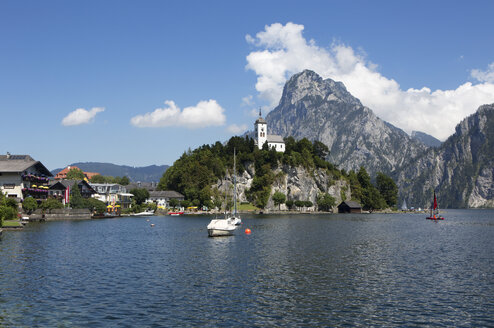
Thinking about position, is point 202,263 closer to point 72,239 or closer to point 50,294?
point 50,294

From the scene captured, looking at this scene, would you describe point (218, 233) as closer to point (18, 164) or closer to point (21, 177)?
point (21, 177)

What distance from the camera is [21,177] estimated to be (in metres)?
129

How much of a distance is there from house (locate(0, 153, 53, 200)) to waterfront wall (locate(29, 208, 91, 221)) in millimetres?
8122

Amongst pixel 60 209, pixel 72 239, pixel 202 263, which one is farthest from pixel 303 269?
pixel 60 209

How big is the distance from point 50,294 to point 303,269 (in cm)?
2550

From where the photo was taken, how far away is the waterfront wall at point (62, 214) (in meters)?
127

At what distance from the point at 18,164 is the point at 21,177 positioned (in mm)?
5720

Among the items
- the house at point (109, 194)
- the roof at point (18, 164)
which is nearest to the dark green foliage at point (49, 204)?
the roof at point (18, 164)

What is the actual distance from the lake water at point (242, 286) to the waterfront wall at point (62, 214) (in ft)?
214

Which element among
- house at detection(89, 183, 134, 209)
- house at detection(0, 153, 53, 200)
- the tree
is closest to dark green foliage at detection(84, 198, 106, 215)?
house at detection(0, 153, 53, 200)

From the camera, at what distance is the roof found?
423 feet

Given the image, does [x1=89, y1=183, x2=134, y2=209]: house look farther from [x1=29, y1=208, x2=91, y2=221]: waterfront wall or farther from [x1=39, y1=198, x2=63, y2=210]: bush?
[x1=39, y1=198, x2=63, y2=210]: bush

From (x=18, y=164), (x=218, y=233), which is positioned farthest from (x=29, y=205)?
(x=218, y=233)

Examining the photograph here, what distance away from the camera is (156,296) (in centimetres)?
3444
